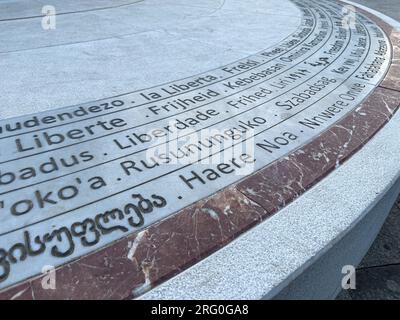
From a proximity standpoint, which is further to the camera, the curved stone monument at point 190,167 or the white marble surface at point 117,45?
the white marble surface at point 117,45

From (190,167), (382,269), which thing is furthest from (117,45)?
(382,269)

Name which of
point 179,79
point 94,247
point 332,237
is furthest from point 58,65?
point 332,237

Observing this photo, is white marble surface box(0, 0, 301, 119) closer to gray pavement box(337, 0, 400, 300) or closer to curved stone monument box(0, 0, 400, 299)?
curved stone monument box(0, 0, 400, 299)

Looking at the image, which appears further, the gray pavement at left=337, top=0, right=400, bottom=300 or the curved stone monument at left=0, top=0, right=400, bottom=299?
the gray pavement at left=337, top=0, right=400, bottom=300

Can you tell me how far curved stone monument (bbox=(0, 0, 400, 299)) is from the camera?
1773 millimetres

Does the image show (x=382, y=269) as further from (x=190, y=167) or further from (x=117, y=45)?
(x=117, y=45)

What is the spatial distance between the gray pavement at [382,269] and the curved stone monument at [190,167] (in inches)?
7.8

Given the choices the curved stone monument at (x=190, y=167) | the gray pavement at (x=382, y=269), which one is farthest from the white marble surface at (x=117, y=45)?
the gray pavement at (x=382, y=269)

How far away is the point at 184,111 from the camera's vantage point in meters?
3.03

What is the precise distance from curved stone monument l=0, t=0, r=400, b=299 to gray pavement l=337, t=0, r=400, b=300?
7.8 inches

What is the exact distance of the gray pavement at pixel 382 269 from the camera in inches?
101

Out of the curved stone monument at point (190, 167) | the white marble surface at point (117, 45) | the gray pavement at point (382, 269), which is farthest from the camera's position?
the white marble surface at point (117, 45)

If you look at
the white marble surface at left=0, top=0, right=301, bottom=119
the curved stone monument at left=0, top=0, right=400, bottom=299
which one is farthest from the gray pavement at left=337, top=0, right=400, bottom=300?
the white marble surface at left=0, top=0, right=301, bottom=119

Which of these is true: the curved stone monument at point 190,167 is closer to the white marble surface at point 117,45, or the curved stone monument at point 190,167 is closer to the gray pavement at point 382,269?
the white marble surface at point 117,45
